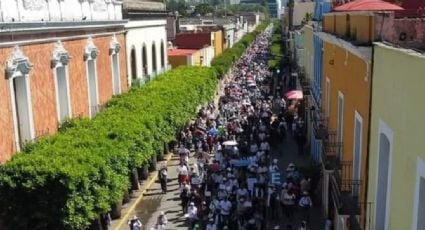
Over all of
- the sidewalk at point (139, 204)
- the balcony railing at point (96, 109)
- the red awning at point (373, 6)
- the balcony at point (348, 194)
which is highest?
the red awning at point (373, 6)

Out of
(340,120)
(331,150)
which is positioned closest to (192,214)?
(331,150)

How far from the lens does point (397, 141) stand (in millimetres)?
8383

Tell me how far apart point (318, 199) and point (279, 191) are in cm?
166

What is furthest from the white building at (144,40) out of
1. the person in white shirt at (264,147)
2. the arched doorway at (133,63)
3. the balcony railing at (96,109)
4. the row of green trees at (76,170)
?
the row of green trees at (76,170)

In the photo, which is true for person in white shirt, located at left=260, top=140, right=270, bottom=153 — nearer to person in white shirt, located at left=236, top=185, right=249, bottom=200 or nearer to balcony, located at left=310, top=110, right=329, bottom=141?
balcony, located at left=310, top=110, right=329, bottom=141

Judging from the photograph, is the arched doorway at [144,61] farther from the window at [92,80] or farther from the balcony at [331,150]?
the balcony at [331,150]

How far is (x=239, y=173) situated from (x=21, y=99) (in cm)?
928

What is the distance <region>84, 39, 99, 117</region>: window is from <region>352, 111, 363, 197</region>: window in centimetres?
1380

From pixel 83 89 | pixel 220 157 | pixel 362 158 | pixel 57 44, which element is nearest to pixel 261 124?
pixel 220 157

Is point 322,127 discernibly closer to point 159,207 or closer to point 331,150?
point 331,150

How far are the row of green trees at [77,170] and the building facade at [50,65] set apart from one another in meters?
0.80

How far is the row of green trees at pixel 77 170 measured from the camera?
14.9 meters

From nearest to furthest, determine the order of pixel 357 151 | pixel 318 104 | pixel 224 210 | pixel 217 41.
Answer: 1. pixel 357 151
2. pixel 224 210
3. pixel 318 104
4. pixel 217 41

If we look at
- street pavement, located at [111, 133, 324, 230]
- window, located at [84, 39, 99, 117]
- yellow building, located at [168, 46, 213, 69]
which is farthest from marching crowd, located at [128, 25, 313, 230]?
yellow building, located at [168, 46, 213, 69]
